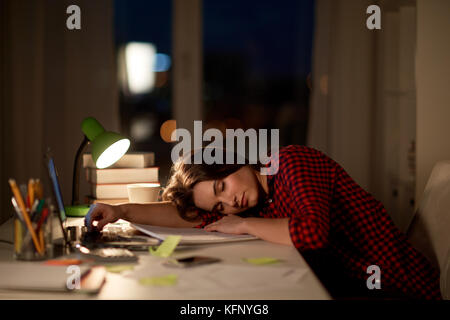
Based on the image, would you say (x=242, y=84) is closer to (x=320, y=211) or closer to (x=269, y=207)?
(x=269, y=207)

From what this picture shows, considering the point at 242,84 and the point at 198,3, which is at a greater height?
the point at 198,3

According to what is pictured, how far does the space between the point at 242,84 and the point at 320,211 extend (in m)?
2.42

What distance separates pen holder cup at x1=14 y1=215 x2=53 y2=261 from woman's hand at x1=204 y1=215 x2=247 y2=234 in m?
0.45

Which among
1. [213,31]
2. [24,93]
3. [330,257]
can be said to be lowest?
[330,257]

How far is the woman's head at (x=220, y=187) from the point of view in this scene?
55.7 inches

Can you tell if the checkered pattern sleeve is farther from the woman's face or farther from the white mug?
the white mug

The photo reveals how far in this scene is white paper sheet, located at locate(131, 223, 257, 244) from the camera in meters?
1.23

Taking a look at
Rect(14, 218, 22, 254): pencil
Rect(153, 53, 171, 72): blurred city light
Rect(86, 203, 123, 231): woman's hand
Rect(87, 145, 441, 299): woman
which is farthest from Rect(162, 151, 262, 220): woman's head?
Rect(153, 53, 171, 72): blurred city light

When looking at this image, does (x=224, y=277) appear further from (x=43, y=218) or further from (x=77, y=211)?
(x=77, y=211)

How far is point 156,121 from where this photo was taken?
11.4 feet

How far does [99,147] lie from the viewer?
5.38 feet
